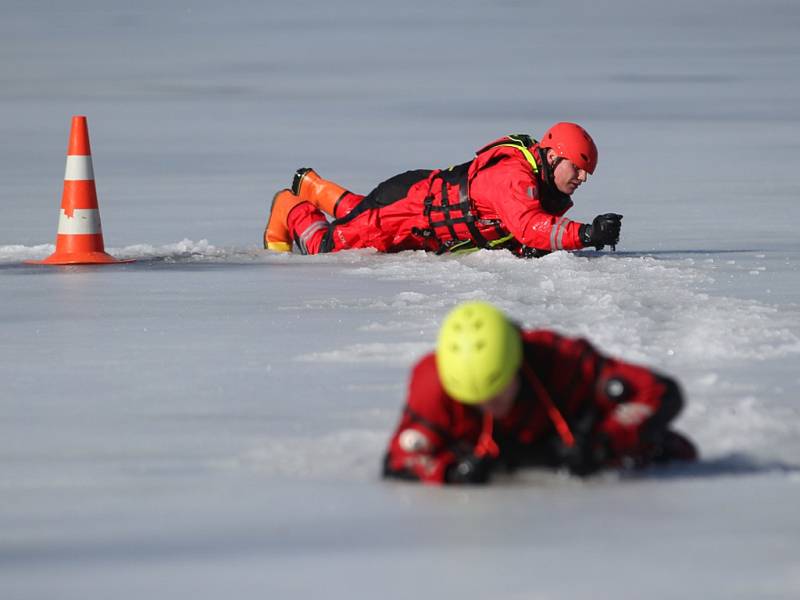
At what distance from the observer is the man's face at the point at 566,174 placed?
31.7 feet

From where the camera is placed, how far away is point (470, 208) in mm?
10016

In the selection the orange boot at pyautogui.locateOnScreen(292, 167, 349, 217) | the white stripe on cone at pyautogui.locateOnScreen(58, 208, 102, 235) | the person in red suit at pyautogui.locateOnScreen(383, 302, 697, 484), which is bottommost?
the person in red suit at pyautogui.locateOnScreen(383, 302, 697, 484)

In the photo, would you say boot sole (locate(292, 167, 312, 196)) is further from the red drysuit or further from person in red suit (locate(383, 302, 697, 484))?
person in red suit (locate(383, 302, 697, 484))

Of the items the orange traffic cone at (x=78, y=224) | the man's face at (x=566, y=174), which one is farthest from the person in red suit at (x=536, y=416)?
the orange traffic cone at (x=78, y=224)

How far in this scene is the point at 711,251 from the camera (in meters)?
10.4

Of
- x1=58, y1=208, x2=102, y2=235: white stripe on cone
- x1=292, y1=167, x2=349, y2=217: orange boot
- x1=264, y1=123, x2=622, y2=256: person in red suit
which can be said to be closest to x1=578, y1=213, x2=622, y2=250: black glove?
x1=264, y1=123, x2=622, y2=256: person in red suit

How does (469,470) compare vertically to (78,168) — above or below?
below

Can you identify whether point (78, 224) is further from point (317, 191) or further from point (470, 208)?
point (470, 208)

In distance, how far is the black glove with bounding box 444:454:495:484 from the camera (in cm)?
489

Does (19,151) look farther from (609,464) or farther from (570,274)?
(609,464)

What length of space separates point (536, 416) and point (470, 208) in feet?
16.9

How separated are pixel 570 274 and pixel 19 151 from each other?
26.2ft

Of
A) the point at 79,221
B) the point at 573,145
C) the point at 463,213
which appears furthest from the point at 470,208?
the point at 79,221

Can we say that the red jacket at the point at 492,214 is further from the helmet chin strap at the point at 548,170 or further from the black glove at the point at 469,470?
the black glove at the point at 469,470
